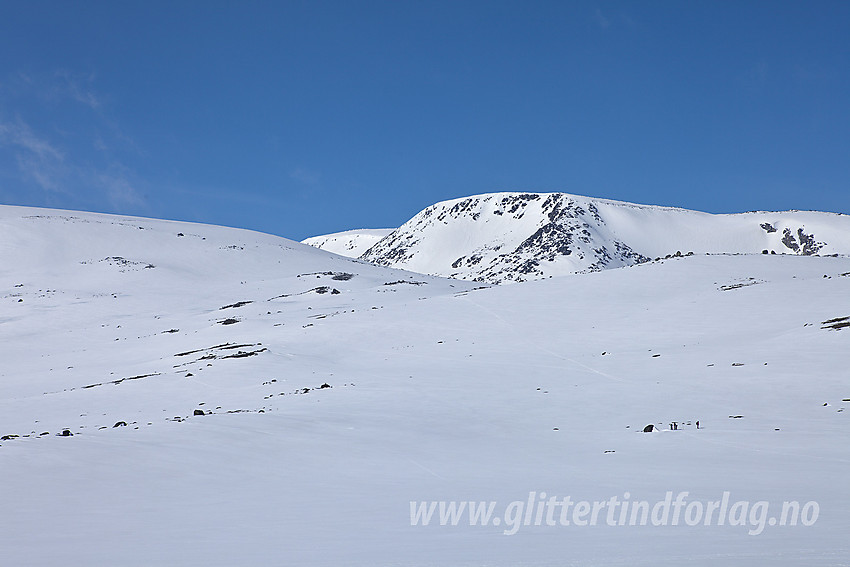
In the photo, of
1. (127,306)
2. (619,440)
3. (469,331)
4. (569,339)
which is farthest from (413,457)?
(127,306)

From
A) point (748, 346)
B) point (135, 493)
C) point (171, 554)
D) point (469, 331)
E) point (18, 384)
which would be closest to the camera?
point (171, 554)

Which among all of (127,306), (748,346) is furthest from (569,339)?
(127,306)

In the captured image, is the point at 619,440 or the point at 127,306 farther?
the point at 127,306

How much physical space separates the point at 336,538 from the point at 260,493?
335 centimetres

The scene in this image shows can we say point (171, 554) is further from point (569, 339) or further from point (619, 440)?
point (569, 339)

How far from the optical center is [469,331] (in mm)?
36031

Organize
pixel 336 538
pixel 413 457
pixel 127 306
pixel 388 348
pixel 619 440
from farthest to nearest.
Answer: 1. pixel 127 306
2. pixel 388 348
3. pixel 619 440
4. pixel 413 457
5. pixel 336 538

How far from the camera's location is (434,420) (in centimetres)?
1850

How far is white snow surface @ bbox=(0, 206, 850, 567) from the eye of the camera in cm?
759

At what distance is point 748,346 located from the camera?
84.2 feet

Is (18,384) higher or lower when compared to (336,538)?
higher

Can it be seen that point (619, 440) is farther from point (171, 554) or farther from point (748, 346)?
point (748, 346)

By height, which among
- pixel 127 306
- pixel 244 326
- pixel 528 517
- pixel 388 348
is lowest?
pixel 528 517

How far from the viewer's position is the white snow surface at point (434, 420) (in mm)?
7586
